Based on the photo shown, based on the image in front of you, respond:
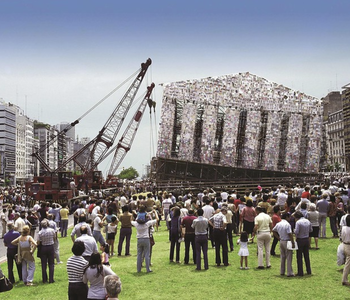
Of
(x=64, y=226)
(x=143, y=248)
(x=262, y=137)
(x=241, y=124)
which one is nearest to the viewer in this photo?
(x=143, y=248)

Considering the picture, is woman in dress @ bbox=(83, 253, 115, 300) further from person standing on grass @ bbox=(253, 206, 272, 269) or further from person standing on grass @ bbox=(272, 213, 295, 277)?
person standing on grass @ bbox=(253, 206, 272, 269)

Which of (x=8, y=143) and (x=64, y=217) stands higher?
(x=8, y=143)

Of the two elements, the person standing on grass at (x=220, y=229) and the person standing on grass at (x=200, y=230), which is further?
the person standing on grass at (x=220, y=229)

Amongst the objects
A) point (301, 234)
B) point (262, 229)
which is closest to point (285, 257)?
point (301, 234)

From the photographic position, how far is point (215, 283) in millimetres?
13219

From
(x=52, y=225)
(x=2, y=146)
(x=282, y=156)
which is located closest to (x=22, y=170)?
(x=2, y=146)

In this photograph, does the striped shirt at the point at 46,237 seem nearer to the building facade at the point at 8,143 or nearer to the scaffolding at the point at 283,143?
the scaffolding at the point at 283,143

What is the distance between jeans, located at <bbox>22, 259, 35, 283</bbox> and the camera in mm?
14055

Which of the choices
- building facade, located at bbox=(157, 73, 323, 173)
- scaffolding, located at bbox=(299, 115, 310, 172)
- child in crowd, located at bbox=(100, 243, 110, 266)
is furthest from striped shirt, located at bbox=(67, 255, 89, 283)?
scaffolding, located at bbox=(299, 115, 310, 172)

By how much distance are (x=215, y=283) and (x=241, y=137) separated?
57471 millimetres

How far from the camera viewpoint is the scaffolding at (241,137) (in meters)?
68.9

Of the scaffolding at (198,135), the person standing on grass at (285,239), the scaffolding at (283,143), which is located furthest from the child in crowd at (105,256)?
the scaffolding at (283,143)

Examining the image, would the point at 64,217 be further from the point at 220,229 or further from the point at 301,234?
the point at 301,234

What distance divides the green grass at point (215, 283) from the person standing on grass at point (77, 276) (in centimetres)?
351
